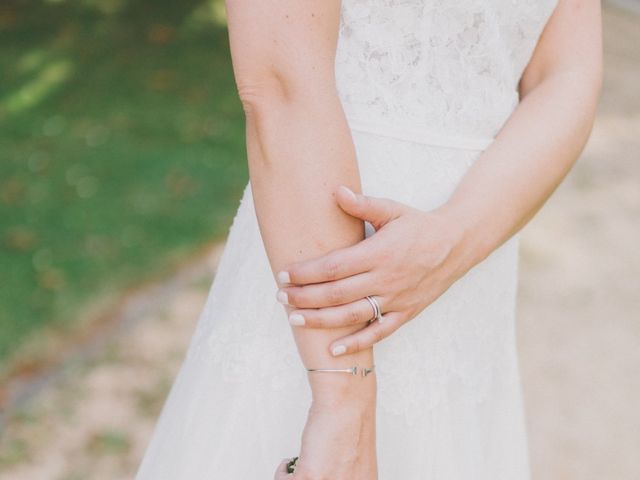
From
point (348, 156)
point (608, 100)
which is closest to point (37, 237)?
point (348, 156)

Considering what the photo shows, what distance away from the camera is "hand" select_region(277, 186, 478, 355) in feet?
4.03

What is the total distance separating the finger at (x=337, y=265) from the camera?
4.00 ft

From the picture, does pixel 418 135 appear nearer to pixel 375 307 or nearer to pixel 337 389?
pixel 375 307

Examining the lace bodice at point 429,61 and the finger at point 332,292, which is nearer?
the finger at point 332,292

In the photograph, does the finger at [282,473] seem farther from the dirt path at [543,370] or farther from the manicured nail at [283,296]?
the dirt path at [543,370]

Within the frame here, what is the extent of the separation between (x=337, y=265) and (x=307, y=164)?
15 cm

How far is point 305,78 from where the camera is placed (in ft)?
3.91

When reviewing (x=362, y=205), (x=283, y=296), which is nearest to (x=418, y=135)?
(x=362, y=205)

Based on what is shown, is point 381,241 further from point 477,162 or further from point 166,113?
point 166,113

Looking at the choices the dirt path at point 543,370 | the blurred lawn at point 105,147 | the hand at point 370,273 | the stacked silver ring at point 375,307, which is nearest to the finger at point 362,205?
the hand at point 370,273

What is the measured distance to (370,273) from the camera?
1.24m

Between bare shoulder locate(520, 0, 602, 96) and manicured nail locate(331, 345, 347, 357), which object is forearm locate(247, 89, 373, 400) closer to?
manicured nail locate(331, 345, 347, 357)

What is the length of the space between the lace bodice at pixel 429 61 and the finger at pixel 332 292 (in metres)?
0.34

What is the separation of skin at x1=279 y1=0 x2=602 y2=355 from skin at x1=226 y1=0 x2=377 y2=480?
26 millimetres
